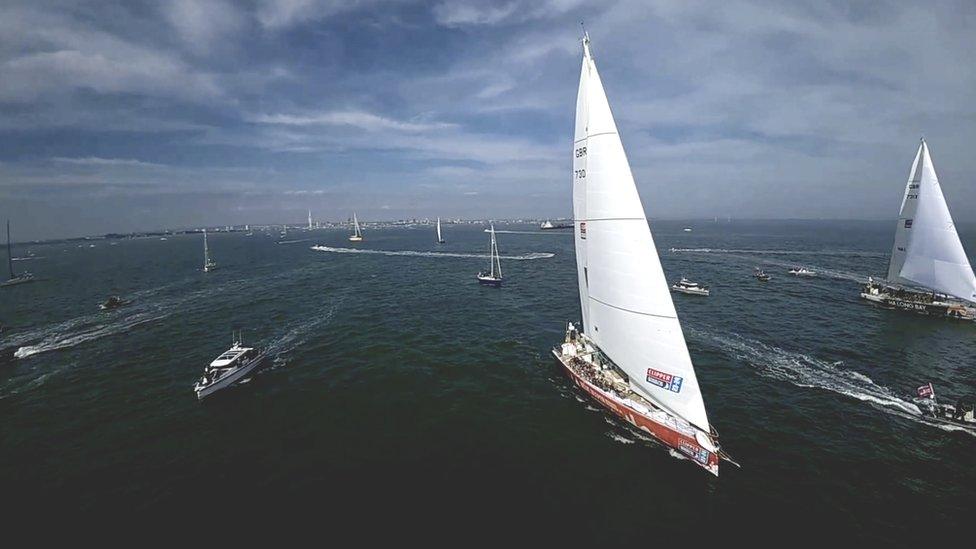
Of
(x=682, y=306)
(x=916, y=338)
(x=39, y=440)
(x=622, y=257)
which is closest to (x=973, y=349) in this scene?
(x=916, y=338)

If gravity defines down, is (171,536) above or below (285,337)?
below

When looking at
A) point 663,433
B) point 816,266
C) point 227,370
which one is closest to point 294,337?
point 227,370

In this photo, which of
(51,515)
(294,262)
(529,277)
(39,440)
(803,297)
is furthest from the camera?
(294,262)

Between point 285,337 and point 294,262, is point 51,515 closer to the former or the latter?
point 285,337

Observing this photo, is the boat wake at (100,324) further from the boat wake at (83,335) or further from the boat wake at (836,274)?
the boat wake at (836,274)

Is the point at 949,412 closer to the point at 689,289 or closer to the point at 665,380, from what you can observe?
the point at 665,380
